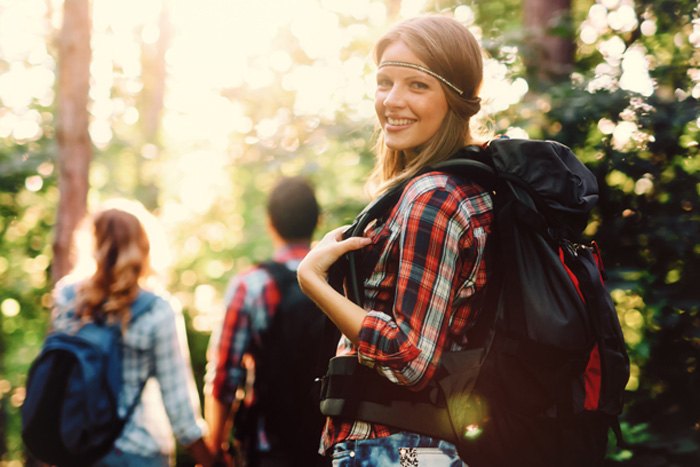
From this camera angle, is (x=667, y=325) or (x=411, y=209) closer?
(x=411, y=209)

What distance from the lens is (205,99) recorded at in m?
14.2

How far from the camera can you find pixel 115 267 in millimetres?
3414

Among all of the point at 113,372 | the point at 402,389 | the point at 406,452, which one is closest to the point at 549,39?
the point at 113,372

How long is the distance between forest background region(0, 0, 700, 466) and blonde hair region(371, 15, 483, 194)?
4.47 feet

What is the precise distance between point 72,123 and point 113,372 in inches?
185

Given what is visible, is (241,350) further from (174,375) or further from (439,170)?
(439,170)

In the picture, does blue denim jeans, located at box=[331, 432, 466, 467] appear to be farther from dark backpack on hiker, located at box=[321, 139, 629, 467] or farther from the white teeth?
the white teeth

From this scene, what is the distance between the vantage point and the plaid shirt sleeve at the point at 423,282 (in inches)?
73.2

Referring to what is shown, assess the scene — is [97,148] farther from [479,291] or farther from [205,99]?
[479,291]

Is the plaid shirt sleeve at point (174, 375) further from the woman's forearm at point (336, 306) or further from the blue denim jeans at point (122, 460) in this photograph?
the woman's forearm at point (336, 306)

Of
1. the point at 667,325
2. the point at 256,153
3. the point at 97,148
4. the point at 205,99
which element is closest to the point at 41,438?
the point at 667,325

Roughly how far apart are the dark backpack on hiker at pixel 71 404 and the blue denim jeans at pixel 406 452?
156 centimetres

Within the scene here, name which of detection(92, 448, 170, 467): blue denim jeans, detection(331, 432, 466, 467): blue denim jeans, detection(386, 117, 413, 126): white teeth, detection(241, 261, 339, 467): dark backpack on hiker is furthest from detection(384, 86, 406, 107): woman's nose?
detection(92, 448, 170, 467): blue denim jeans

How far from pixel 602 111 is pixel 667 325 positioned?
3.29ft
